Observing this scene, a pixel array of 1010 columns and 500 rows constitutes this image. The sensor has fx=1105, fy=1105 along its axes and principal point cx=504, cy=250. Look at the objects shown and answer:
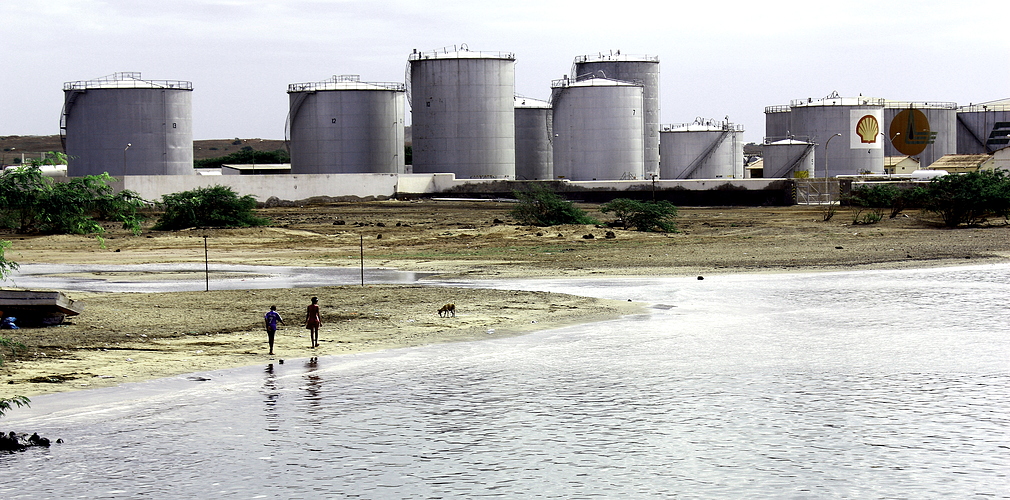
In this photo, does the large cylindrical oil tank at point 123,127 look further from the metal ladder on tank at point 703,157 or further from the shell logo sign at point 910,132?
the shell logo sign at point 910,132

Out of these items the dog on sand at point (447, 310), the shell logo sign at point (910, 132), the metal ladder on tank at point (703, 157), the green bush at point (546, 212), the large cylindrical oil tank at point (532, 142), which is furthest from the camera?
the shell logo sign at point (910, 132)

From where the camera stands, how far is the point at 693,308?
31.0 meters

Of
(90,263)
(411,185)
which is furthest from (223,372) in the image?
(411,185)

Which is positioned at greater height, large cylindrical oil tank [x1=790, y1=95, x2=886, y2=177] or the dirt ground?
large cylindrical oil tank [x1=790, y1=95, x2=886, y2=177]

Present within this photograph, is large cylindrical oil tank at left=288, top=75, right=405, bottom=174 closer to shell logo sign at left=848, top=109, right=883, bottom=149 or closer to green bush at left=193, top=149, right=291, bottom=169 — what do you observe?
shell logo sign at left=848, top=109, right=883, bottom=149

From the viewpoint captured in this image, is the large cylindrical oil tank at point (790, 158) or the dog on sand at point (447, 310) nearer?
the dog on sand at point (447, 310)

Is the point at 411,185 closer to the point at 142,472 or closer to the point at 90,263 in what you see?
the point at 90,263

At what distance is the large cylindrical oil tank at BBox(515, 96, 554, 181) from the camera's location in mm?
107875

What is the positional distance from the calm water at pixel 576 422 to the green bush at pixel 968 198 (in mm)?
38012

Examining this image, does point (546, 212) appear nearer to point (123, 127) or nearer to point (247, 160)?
point (123, 127)

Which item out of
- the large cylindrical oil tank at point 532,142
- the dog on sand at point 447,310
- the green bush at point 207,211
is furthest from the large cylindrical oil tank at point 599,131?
the dog on sand at point 447,310

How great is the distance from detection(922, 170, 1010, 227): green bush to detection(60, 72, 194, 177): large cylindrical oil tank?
178ft

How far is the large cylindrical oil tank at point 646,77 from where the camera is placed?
10369cm

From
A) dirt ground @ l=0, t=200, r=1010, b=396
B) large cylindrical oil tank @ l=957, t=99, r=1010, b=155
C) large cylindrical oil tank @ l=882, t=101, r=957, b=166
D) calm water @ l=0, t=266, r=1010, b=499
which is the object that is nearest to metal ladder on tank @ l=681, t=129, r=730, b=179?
dirt ground @ l=0, t=200, r=1010, b=396
